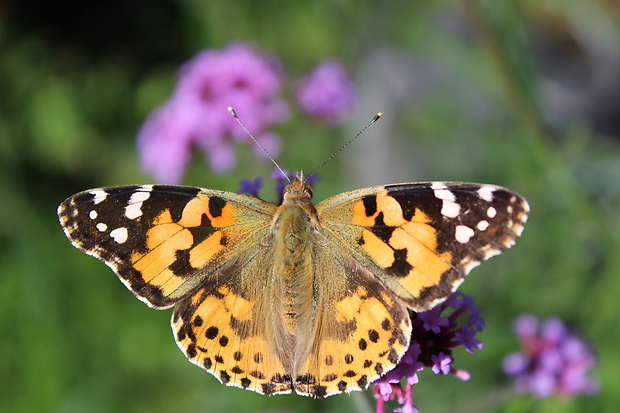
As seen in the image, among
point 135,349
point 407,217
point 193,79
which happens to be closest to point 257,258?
point 407,217

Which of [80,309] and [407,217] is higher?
[80,309]

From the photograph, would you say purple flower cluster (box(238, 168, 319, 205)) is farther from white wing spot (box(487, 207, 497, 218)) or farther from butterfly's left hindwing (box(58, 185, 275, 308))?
white wing spot (box(487, 207, 497, 218))

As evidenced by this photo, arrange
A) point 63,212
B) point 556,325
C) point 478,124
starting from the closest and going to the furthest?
point 63,212
point 556,325
point 478,124

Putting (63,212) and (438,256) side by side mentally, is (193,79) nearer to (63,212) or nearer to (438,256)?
(63,212)

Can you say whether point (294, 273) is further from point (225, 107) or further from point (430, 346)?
point (225, 107)

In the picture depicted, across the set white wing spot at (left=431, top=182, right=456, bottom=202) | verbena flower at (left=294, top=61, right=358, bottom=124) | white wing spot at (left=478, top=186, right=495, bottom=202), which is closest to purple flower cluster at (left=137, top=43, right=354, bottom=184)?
verbena flower at (left=294, top=61, right=358, bottom=124)
